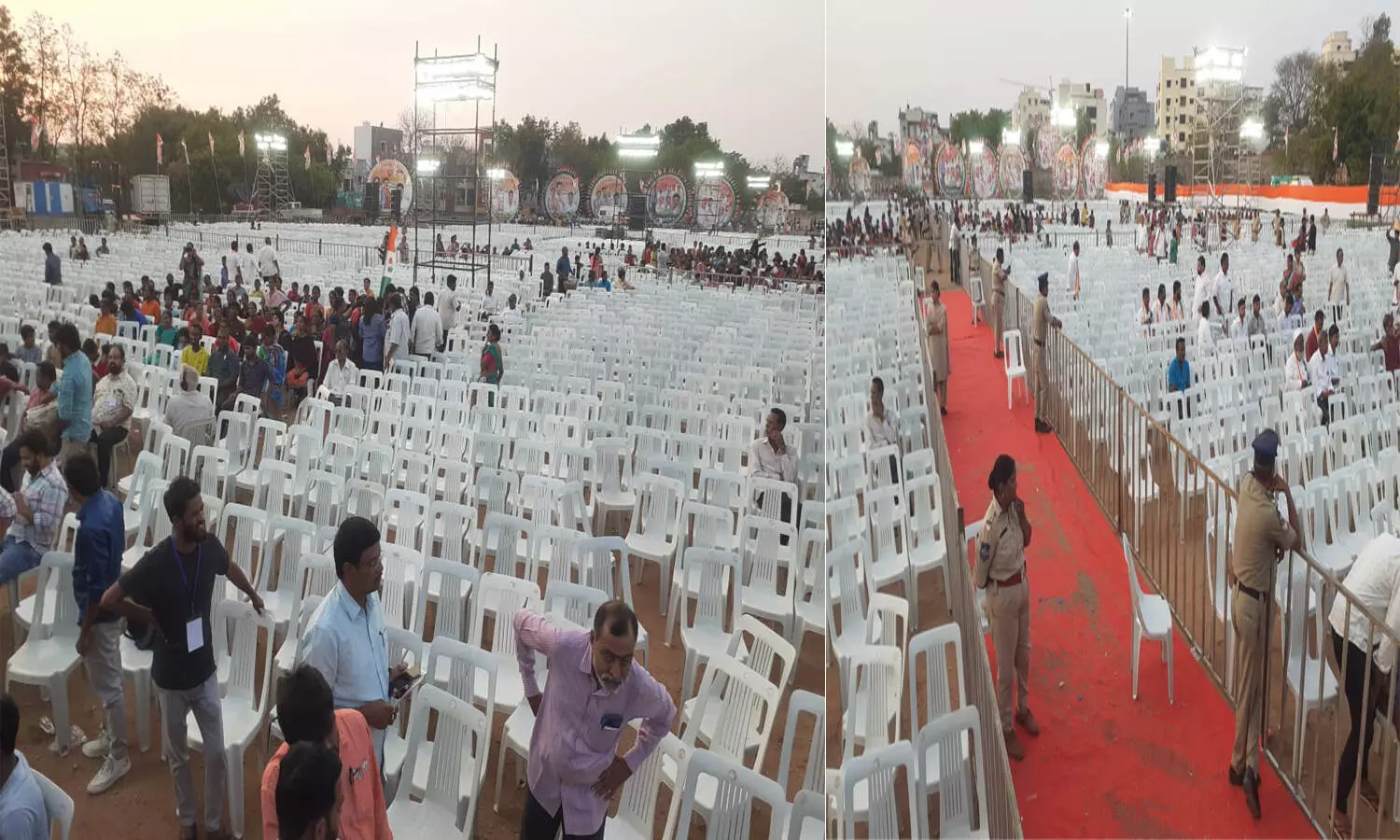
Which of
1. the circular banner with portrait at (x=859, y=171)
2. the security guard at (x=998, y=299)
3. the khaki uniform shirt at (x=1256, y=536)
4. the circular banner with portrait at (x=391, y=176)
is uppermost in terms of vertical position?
the circular banner with portrait at (x=391, y=176)

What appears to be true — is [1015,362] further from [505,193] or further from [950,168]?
[505,193]

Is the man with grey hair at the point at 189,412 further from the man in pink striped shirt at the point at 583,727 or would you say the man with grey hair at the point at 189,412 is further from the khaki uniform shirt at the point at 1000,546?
the khaki uniform shirt at the point at 1000,546

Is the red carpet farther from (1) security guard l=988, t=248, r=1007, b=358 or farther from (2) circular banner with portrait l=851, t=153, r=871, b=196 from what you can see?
(2) circular banner with portrait l=851, t=153, r=871, b=196

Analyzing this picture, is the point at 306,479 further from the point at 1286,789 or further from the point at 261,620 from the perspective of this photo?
the point at 1286,789

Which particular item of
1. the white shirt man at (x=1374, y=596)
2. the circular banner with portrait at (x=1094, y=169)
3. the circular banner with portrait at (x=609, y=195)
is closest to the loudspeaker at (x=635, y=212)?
the circular banner with portrait at (x=609, y=195)

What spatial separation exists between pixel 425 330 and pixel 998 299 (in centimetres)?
700

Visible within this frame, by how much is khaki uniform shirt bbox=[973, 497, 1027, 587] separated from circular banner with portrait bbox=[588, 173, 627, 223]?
24589 mm

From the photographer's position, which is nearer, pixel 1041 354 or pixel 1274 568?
pixel 1274 568

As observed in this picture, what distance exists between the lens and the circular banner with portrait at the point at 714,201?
24.2 meters

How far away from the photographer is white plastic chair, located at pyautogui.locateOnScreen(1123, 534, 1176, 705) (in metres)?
2.31

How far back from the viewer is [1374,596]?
2217 mm

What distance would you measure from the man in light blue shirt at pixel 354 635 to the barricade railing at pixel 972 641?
5.05 feet

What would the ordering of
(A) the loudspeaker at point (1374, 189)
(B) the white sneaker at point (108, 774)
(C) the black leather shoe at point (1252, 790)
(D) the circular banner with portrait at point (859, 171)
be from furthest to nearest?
(B) the white sneaker at point (108, 774)
(A) the loudspeaker at point (1374, 189)
(D) the circular banner with portrait at point (859, 171)
(C) the black leather shoe at point (1252, 790)

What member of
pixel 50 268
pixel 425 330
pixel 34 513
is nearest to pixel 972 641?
pixel 34 513
